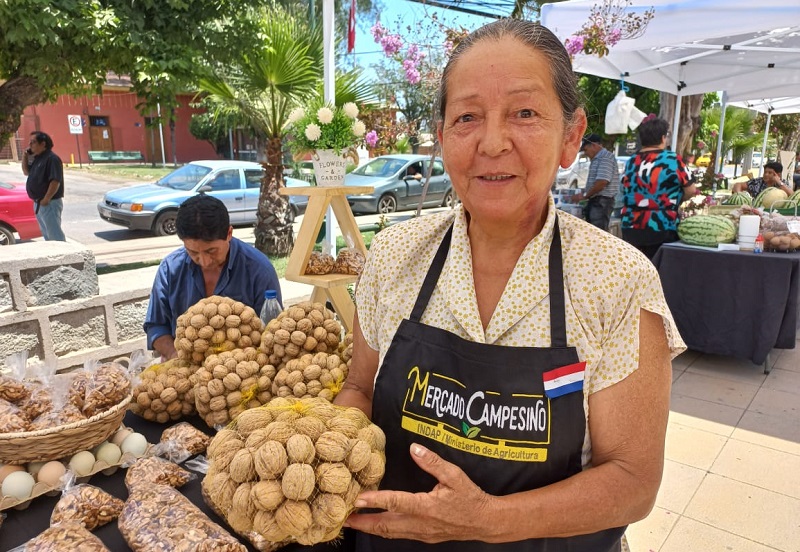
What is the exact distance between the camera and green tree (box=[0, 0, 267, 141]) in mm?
4773

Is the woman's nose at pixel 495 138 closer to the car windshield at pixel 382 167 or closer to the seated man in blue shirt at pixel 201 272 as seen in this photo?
the seated man in blue shirt at pixel 201 272

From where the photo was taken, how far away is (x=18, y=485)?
1.36 metres

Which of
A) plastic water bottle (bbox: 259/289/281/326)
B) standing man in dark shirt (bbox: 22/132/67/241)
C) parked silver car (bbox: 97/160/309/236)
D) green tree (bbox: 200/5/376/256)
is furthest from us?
parked silver car (bbox: 97/160/309/236)

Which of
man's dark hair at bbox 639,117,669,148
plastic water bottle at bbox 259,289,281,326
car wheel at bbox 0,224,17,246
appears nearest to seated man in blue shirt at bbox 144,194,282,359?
plastic water bottle at bbox 259,289,281,326

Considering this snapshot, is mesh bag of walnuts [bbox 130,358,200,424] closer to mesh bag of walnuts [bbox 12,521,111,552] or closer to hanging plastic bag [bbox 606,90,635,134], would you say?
mesh bag of walnuts [bbox 12,521,111,552]

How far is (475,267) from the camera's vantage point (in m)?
1.26

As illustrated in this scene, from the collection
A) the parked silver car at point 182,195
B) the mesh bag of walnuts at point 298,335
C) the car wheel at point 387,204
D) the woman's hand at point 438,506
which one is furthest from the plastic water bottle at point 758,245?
the car wheel at point 387,204

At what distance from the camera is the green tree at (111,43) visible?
477 centimetres

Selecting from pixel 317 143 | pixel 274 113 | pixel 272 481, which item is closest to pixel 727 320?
pixel 317 143

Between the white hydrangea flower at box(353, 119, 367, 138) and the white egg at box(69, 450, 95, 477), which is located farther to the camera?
the white hydrangea flower at box(353, 119, 367, 138)

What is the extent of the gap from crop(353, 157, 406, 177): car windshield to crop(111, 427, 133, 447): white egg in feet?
41.2

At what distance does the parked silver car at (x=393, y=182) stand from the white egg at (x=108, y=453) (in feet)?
39.4

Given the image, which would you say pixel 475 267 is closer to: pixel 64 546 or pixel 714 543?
pixel 64 546

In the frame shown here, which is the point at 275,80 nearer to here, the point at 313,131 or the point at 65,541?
the point at 313,131
